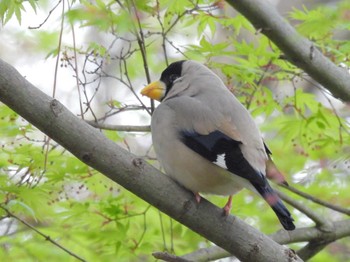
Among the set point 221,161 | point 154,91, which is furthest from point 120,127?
point 221,161

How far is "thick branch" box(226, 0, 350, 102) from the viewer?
3701mm

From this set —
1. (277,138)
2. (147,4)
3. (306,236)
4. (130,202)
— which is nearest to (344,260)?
(277,138)

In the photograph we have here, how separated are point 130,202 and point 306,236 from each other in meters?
1.10

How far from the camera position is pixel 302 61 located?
151 inches

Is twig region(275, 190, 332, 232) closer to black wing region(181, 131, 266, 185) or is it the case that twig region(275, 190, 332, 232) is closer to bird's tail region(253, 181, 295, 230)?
black wing region(181, 131, 266, 185)

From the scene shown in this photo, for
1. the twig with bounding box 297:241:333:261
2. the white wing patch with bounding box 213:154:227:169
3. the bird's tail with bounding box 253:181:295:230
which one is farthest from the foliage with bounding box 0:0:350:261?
the bird's tail with bounding box 253:181:295:230

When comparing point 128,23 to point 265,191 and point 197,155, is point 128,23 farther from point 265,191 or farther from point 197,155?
point 265,191

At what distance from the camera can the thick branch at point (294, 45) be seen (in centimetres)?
370

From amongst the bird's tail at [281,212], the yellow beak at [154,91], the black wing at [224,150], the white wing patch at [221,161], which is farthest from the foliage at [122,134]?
the bird's tail at [281,212]

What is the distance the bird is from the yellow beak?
304mm

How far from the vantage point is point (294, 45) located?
380 centimetres

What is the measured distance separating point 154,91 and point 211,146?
785mm

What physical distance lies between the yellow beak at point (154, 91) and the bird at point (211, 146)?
12.0 inches

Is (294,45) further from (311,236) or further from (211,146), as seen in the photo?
(311,236)
